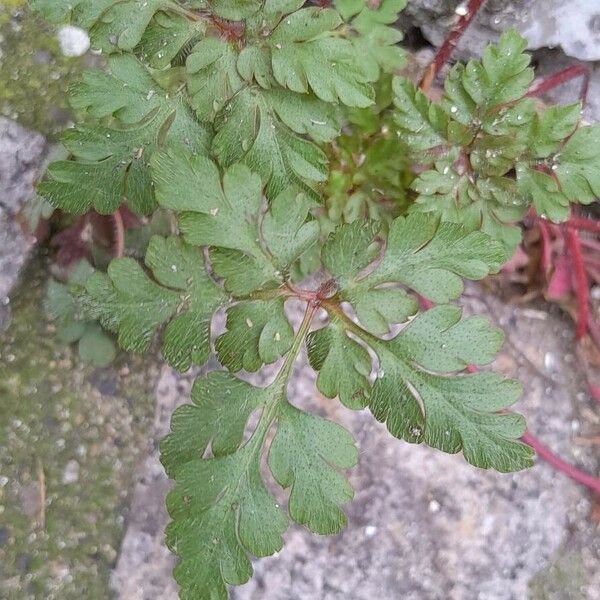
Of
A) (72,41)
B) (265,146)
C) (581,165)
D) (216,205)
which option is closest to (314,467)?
(216,205)

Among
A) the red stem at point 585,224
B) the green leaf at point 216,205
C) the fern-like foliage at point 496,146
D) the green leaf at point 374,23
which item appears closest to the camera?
the green leaf at point 216,205

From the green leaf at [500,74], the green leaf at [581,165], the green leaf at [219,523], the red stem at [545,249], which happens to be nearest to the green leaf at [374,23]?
the green leaf at [500,74]

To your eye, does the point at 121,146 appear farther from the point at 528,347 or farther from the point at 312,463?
the point at 528,347

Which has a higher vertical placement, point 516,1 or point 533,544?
point 516,1

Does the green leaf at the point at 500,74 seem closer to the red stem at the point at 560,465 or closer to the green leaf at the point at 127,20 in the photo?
the green leaf at the point at 127,20

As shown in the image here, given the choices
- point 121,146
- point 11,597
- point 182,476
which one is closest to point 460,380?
point 182,476

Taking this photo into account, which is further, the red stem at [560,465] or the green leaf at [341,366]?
the red stem at [560,465]

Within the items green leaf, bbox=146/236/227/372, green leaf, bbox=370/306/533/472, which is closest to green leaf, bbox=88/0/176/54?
green leaf, bbox=146/236/227/372

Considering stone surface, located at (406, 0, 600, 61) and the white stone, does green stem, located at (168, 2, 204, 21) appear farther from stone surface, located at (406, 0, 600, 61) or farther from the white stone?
stone surface, located at (406, 0, 600, 61)
